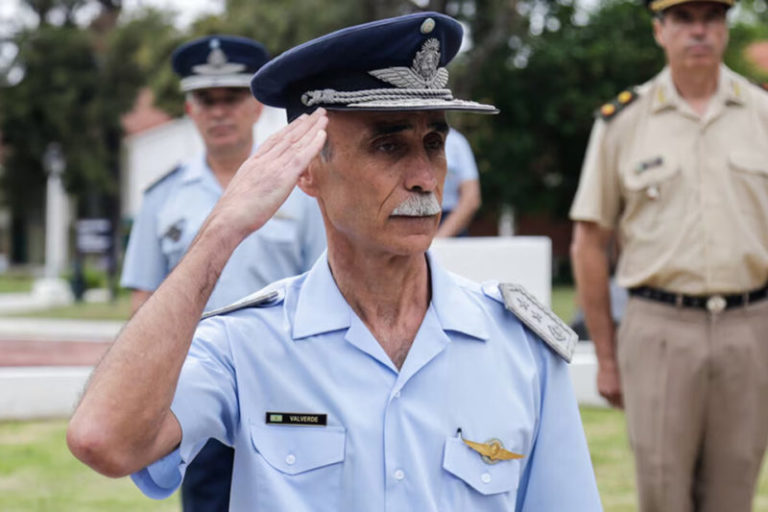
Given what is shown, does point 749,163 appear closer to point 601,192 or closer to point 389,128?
point 601,192

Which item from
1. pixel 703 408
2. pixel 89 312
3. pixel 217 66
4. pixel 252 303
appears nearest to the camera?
pixel 252 303

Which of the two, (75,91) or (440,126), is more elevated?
(440,126)

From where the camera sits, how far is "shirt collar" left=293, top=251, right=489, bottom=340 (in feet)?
7.48

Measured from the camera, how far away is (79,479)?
22.2 ft

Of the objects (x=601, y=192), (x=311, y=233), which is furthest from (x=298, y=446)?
(x=601, y=192)

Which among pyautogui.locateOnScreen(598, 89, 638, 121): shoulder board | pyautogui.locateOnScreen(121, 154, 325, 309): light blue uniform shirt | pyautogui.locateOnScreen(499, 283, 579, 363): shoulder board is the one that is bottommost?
pyautogui.locateOnScreen(121, 154, 325, 309): light blue uniform shirt

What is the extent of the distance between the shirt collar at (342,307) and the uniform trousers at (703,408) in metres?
2.19

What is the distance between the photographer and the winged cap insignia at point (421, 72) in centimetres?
233

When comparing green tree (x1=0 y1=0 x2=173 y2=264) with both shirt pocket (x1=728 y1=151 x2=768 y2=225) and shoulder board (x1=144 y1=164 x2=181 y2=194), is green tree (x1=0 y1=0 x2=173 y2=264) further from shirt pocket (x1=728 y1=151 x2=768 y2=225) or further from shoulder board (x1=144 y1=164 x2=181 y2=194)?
shirt pocket (x1=728 y1=151 x2=768 y2=225)

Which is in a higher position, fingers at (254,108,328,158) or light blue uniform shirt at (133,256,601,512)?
fingers at (254,108,328,158)

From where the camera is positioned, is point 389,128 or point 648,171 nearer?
point 389,128

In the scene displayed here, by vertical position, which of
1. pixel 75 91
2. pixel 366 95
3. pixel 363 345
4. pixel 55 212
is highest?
pixel 366 95

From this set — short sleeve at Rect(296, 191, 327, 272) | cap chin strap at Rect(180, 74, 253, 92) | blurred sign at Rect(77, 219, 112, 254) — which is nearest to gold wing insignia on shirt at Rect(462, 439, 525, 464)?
short sleeve at Rect(296, 191, 327, 272)

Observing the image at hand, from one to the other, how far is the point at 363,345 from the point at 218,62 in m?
2.84
